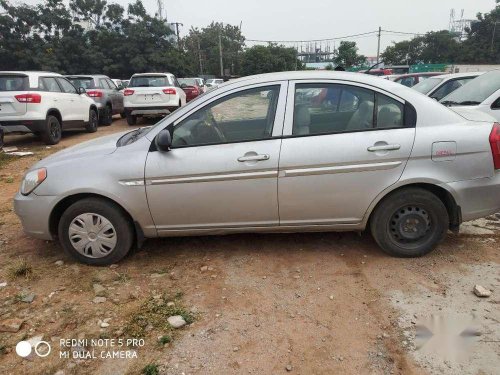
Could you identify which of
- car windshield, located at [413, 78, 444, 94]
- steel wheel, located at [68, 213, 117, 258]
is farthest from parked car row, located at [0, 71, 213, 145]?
steel wheel, located at [68, 213, 117, 258]

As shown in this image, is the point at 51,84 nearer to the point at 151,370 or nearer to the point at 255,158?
the point at 255,158

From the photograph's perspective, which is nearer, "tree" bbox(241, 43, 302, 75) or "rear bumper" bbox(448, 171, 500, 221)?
"rear bumper" bbox(448, 171, 500, 221)

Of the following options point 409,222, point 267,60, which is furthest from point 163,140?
point 267,60

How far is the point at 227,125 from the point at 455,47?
200 ft

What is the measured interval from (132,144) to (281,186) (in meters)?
1.37

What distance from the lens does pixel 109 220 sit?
137 inches

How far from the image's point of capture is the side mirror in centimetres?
325

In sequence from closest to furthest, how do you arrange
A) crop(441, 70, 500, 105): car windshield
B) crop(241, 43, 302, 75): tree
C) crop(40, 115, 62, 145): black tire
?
crop(441, 70, 500, 105): car windshield < crop(40, 115, 62, 145): black tire < crop(241, 43, 302, 75): tree

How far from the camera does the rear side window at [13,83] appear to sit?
8695 millimetres

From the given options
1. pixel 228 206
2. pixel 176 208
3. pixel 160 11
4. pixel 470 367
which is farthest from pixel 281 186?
pixel 160 11

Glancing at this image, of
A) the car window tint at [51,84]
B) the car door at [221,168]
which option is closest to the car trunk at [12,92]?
the car window tint at [51,84]

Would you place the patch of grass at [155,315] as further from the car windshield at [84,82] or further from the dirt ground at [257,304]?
the car windshield at [84,82]

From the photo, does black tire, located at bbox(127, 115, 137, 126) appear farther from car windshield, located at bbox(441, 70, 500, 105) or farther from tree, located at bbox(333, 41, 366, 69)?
tree, located at bbox(333, 41, 366, 69)

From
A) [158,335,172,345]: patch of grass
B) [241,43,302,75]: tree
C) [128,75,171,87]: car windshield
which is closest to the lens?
[158,335,172,345]: patch of grass
